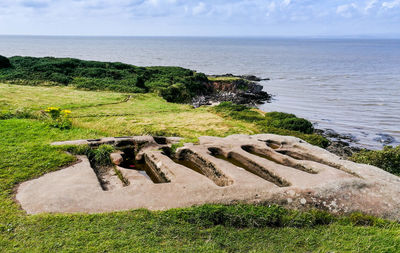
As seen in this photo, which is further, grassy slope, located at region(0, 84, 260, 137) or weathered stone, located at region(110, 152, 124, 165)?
grassy slope, located at region(0, 84, 260, 137)

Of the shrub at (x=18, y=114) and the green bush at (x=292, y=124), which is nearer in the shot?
the shrub at (x=18, y=114)

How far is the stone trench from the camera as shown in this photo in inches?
404

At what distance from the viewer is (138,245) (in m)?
8.15

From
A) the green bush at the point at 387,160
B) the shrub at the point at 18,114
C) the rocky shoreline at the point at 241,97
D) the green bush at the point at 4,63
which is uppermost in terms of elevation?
the green bush at the point at 4,63

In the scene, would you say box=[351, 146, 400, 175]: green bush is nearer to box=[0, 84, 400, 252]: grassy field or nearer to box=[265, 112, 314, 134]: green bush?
box=[0, 84, 400, 252]: grassy field

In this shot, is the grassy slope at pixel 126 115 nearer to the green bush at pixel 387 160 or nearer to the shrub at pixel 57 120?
the shrub at pixel 57 120

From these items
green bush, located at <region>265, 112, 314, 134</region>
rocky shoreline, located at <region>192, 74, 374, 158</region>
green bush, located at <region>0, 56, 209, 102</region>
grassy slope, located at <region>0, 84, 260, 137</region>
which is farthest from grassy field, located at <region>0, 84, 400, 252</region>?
green bush, located at <region>0, 56, 209, 102</region>

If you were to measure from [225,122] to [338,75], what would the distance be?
71.0 m

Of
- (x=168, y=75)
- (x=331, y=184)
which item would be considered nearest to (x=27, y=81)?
(x=168, y=75)

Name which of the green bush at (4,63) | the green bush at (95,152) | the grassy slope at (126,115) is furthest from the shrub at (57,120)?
the green bush at (4,63)

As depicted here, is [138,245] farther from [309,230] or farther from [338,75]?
[338,75]

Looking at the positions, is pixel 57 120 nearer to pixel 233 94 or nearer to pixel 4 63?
pixel 233 94

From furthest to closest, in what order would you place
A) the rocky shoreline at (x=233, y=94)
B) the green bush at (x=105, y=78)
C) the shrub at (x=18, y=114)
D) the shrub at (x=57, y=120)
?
the rocky shoreline at (x=233, y=94) → the green bush at (x=105, y=78) → the shrub at (x=18, y=114) → the shrub at (x=57, y=120)

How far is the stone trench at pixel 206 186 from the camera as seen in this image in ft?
33.7
